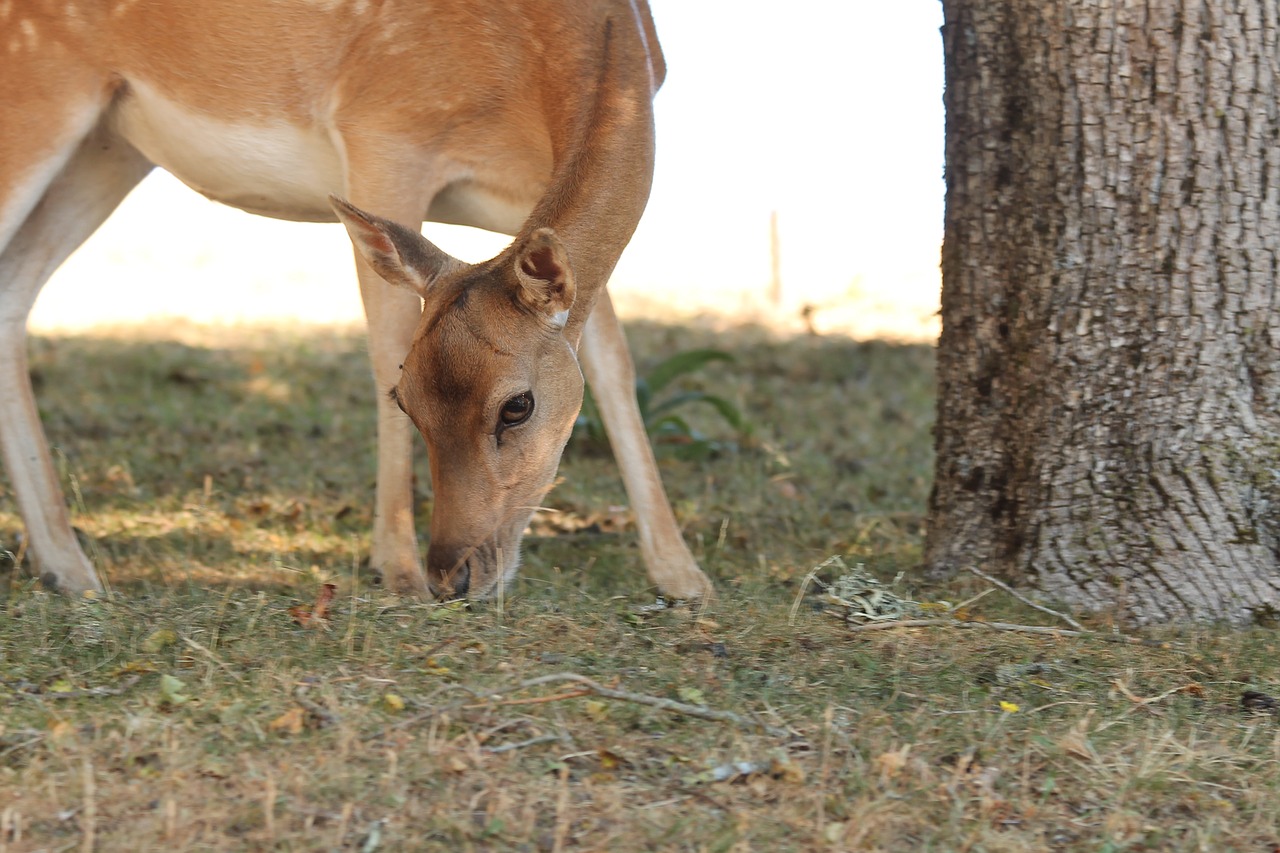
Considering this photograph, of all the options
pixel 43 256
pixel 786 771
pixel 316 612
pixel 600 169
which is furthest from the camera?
pixel 43 256

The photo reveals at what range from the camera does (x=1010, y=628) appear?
3.96 meters

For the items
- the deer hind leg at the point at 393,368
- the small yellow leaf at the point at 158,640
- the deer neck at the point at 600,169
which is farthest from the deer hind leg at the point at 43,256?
the deer neck at the point at 600,169

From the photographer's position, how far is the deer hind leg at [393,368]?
4688 millimetres

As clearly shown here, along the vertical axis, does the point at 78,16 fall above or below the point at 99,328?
above

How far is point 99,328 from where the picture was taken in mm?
10094

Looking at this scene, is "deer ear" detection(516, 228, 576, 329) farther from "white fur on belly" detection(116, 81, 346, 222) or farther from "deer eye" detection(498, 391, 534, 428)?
"white fur on belly" detection(116, 81, 346, 222)

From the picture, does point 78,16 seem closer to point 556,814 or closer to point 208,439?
point 208,439

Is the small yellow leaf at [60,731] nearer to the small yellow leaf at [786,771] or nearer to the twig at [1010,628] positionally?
the small yellow leaf at [786,771]

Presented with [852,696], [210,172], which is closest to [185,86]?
[210,172]

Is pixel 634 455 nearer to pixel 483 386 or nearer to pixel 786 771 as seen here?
pixel 483 386

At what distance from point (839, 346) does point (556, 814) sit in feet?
23.2

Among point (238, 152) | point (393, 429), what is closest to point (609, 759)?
point (393, 429)

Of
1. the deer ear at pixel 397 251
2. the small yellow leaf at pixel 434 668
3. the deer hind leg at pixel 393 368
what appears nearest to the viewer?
the small yellow leaf at pixel 434 668

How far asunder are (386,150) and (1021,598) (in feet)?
8.12
